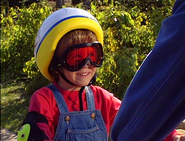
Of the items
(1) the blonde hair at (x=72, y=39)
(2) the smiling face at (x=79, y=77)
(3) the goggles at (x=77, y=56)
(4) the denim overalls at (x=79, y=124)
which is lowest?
(4) the denim overalls at (x=79, y=124)

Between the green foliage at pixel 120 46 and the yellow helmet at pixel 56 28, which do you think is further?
the green foliage at pixel 120 46

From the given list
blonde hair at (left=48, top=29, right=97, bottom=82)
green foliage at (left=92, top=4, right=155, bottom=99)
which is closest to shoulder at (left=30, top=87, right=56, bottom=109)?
blonde hair at (left=48, top=29, right=97, bottom=82)

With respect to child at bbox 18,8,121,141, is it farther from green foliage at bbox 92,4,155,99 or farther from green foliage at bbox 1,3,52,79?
green foliage at bbox 1,3,52,79

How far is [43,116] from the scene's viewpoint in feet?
6.73

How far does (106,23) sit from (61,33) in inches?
91.7

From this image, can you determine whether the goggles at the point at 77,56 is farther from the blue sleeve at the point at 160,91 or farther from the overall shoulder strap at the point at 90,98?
the blue sleeve at the point at 160,91

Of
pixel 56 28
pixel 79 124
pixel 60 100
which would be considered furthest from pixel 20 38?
pixel 79 124

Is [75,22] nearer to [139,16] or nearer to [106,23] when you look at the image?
[106,23]

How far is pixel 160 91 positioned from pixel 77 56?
1322 millimetres

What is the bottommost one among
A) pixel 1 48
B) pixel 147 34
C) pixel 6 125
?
pixel 6 125

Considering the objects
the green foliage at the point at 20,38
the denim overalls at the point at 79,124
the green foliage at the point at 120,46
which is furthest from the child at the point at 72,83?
the green foliage at the point at 20,38

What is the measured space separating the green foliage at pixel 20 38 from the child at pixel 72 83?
3.34 m

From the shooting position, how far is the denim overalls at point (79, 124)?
2.09 meters

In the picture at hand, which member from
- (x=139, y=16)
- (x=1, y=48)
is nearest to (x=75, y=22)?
(x=139, y=16)
